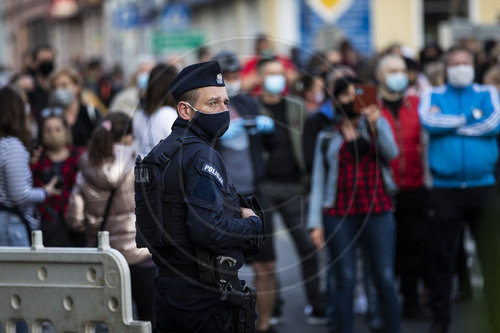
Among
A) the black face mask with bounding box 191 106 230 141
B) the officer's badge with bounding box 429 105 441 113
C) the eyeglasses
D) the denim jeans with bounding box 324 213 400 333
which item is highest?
the black face mask with bounding box 191 106 230 141

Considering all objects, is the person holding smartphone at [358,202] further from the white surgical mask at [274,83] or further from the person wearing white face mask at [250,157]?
the white surgical mask at [274,83]

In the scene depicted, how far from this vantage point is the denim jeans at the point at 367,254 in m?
7.19

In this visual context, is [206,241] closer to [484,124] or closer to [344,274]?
[344,274]

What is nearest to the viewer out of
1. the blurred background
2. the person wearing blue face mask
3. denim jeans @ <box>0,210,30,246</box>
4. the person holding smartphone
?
denim jeans @ <box>0,210,30,246</box>

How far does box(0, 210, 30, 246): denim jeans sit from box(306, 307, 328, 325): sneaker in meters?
2.66

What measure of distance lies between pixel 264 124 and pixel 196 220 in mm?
3567

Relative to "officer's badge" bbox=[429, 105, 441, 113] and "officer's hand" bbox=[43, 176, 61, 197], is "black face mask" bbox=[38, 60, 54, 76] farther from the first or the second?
"officer's badge" bbox=[429, 105, 441, 113]

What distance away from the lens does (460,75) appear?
24.8 ft

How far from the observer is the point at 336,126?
7344 mm

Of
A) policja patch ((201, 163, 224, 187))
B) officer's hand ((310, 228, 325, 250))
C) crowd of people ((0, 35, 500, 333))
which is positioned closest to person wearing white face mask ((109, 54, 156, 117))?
crowd of people ((0, 35, 500, 333))

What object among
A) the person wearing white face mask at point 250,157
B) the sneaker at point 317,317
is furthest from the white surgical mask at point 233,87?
the sneaker at point 317,317

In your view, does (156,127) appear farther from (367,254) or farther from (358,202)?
(367,254)

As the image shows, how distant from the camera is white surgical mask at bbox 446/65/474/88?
7562mm

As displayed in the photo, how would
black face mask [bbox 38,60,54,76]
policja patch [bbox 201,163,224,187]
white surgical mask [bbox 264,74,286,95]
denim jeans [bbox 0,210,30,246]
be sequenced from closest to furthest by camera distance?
policja patch [bbox 201,163,224,187] → denim jeans [bbox 0,210,30,246] → white surgical mask [bbox 264,74,286,95] → black face mask [bbox 38,60,54,76]
